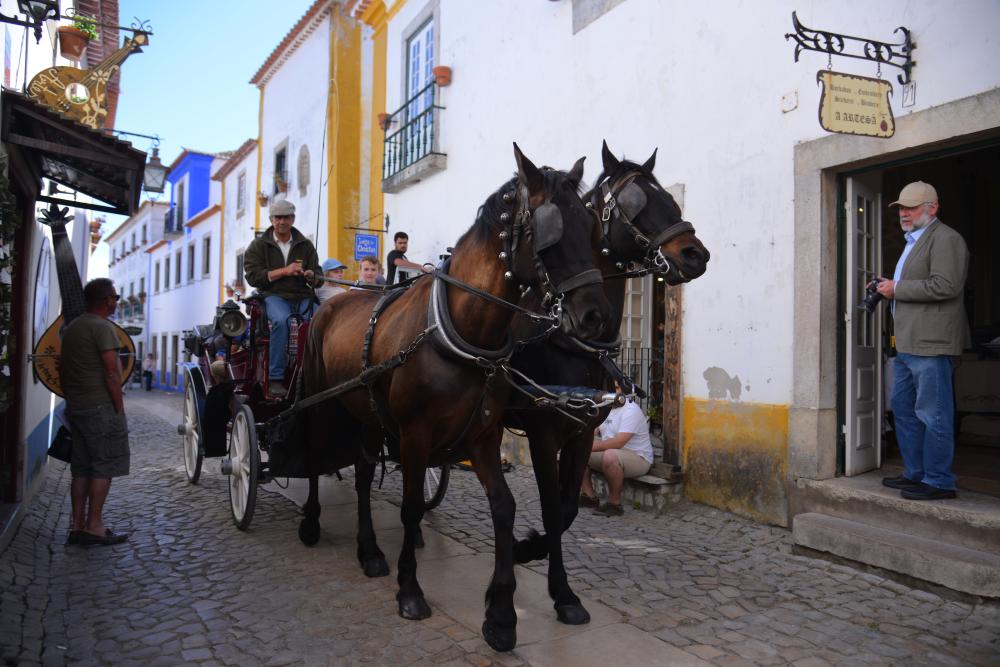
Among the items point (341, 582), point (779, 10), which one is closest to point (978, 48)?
point (779, 10)

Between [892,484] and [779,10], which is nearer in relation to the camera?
[892,484]

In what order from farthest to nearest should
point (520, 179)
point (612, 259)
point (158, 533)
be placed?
1. point (158, 533)
2. point (612, 259)
3. point (520, 179)

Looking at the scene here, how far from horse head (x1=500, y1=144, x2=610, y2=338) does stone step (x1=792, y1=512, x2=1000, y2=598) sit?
8.73 feet

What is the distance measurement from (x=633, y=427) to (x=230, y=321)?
11.9 ft

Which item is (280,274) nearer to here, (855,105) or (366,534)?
(366,534)

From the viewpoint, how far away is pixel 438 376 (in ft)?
10.7

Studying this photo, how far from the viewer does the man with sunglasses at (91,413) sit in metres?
4.80

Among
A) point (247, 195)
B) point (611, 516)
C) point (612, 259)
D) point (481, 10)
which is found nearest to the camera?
point (612, 259)

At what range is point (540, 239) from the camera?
113 inches

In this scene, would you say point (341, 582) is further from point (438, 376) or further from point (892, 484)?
point (892, 484)

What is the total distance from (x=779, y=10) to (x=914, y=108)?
149cm

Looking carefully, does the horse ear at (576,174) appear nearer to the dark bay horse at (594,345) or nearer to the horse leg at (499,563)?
the dark bay horse at (594,345)

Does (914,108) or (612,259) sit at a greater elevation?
(914,108)

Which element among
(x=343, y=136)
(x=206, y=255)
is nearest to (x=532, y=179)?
(x=343, y=136)
